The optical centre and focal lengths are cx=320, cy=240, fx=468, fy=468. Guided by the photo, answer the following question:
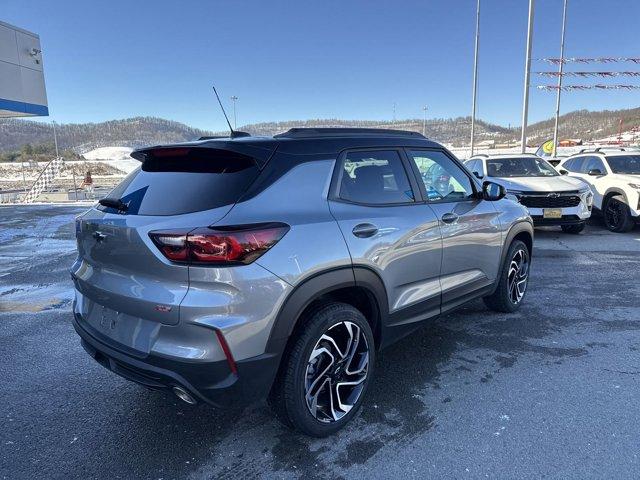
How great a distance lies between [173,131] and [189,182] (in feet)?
389

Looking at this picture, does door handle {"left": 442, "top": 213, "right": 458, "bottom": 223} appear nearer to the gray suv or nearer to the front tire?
the gray suv

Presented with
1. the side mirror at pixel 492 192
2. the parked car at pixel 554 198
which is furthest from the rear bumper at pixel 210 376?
the parked car at pixel 554 198

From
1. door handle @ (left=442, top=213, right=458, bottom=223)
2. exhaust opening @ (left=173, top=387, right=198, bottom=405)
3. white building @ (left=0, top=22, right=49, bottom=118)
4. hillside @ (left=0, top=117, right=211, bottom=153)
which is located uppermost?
hillside @ (left=0, top=117, right=211, bottom=153)

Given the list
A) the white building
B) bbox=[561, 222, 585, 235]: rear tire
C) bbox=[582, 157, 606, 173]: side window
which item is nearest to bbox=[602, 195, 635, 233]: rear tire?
bbox=[561, 222, 585, 235]: rear tire

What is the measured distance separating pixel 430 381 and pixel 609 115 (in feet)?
348

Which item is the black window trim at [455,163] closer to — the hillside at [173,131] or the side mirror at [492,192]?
the side mirror at [492,192]

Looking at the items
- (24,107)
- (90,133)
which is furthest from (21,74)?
(90,133)

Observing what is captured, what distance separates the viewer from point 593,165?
35.1 ft

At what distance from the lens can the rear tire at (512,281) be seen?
4629 millimetres

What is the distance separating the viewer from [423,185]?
3539mm

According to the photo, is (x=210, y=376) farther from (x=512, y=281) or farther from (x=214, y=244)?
(x=512, y=281)

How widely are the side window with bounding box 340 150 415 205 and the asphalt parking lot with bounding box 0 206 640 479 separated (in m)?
1.36

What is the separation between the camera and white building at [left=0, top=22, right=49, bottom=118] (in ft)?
56.6

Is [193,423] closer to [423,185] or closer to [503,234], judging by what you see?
[423,185]
